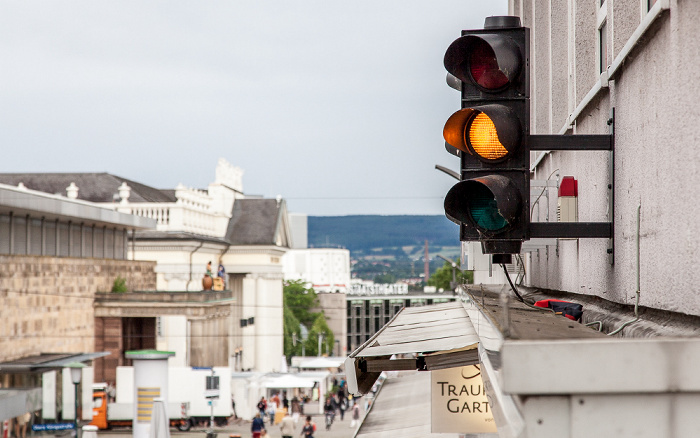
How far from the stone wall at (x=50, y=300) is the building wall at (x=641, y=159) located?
2469 centimetres

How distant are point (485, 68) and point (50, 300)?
3149 centimetres

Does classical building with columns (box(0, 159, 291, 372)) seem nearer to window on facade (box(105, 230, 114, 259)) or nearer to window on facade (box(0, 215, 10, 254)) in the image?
window on facade (box(105, 230, 114, 259))

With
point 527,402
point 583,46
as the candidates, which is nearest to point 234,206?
point 583,46

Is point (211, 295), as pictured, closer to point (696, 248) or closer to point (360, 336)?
point (696, 248)

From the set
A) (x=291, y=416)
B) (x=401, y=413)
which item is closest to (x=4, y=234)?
(x=291, y=416)

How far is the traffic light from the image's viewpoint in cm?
406

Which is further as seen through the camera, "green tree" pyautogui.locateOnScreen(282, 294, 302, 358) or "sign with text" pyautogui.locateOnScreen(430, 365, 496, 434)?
"green tree" pyautogui.locateOnScreen(282, 294, 302, 358)

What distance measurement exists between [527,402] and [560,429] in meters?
0.10

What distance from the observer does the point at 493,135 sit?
4.14 metres

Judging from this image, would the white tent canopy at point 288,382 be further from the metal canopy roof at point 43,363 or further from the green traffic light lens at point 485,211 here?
the green traffic light lens at point 485,211

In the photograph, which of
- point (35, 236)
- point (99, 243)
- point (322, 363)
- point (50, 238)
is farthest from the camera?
point (322, 363)

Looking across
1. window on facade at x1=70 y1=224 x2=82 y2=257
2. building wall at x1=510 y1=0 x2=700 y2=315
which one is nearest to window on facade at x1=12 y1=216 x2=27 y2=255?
window on facade at x1=70 y1=224 x2=82 y2=257

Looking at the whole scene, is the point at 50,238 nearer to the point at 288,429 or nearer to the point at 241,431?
the point at 241,431

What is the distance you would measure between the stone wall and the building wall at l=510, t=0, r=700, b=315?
2469 cm
